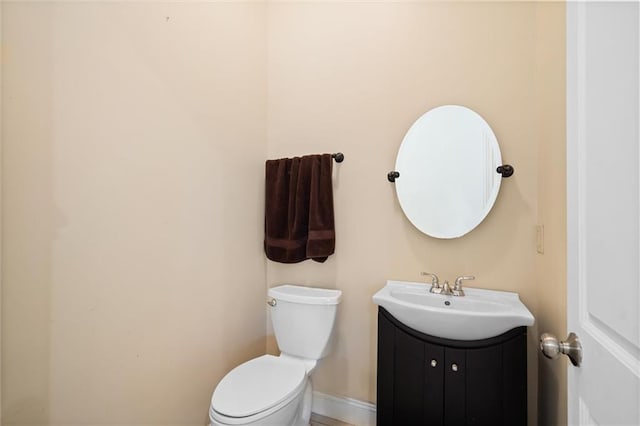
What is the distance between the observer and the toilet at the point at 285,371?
3.78 feet

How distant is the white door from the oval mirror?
782mm

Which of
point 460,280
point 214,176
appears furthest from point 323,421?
point 214,176

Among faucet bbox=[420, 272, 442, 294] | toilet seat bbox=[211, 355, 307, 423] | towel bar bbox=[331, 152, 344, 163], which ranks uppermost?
towel bar bbox=[331, 152, 344, 163]

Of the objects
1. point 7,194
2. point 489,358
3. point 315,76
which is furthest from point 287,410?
point 315,76

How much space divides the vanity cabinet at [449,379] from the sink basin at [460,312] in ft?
0.10

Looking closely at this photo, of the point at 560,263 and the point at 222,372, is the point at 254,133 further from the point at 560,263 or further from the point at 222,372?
the point at 560,263

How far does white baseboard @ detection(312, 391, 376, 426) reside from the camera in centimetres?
166

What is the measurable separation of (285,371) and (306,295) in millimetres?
376

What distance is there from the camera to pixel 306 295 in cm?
164

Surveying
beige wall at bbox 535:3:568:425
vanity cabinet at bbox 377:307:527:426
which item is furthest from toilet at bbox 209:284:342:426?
beige wall at bbox 535:3:568:425

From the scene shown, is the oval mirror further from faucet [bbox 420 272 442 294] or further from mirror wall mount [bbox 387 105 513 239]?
faucet [bbox 420 272 442 294]

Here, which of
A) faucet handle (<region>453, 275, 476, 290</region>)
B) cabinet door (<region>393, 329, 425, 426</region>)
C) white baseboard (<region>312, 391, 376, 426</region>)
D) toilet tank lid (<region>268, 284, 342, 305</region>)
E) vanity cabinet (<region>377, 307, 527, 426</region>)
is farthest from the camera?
white baseboard (<region>312, 391, 376, 426</region>)

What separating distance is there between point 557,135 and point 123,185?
1.65 m

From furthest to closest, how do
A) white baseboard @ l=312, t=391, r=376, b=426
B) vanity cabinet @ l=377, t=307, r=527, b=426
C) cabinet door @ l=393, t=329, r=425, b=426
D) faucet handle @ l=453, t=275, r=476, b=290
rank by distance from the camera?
white baseboard @ l=312, t=391, r=376, b=426, faucet handle @ l=453, t=275, r=476, b=290, cabinet door @ l=393, t=329, r=425, b=426, vanity cabinet @ l=377, t=307, r=527, b=426
